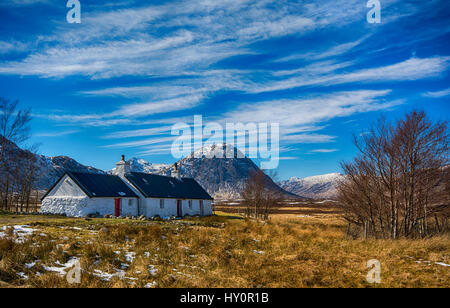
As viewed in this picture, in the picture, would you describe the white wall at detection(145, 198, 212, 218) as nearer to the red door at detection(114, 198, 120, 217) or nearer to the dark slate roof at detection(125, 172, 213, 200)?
the dark slate roof at detection(125, 172, 213, 200)

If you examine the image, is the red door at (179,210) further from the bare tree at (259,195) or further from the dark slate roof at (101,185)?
the bare tree at (259,195)

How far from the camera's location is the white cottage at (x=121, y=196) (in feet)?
103

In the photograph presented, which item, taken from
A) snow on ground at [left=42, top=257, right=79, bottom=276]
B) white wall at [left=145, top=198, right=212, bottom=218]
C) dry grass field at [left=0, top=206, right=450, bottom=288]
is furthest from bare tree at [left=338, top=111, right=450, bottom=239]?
white wall at [left=145, top=198, right=212, bottom=218]

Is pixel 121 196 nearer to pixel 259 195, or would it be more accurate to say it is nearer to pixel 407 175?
pixel 259 195

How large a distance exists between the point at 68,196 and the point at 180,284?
26825mm

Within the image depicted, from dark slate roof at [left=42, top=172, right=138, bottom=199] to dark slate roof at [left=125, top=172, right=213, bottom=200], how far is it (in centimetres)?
129

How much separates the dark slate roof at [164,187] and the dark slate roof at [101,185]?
129 cm

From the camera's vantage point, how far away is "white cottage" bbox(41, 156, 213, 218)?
31.3 metres

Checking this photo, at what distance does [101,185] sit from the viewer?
3350 cm
